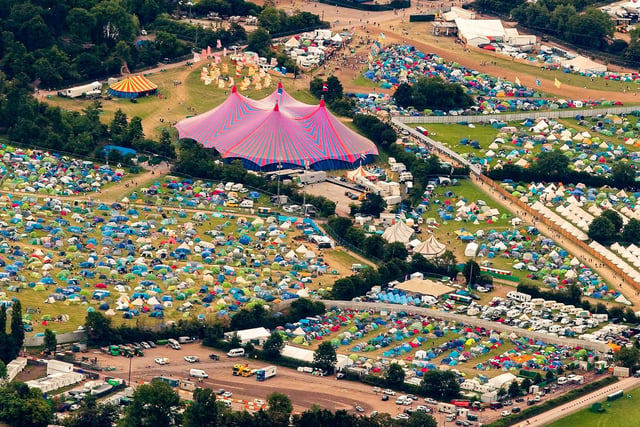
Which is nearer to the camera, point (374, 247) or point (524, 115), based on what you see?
point (374, 247)

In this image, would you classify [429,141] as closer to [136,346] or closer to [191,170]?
[191,170]

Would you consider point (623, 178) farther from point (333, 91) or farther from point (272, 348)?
point (272, 348)

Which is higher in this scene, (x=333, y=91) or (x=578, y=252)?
(x=333, y=91)

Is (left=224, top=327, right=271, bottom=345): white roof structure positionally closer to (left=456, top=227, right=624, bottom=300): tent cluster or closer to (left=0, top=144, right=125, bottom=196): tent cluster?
(left=456, top=227, right=624, bottom=300): tent cluster

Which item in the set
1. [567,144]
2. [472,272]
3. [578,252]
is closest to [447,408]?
[472,272]

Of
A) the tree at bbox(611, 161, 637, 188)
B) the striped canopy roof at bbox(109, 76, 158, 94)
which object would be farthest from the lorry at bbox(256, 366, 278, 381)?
the striped canopy roof at bbox(109, 76, 158, 94)

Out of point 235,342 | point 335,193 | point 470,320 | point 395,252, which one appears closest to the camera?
point 235,342

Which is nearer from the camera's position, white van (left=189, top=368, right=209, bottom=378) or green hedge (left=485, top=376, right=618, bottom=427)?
green hedge (left=485, top=376, right=618, bottom=427)
